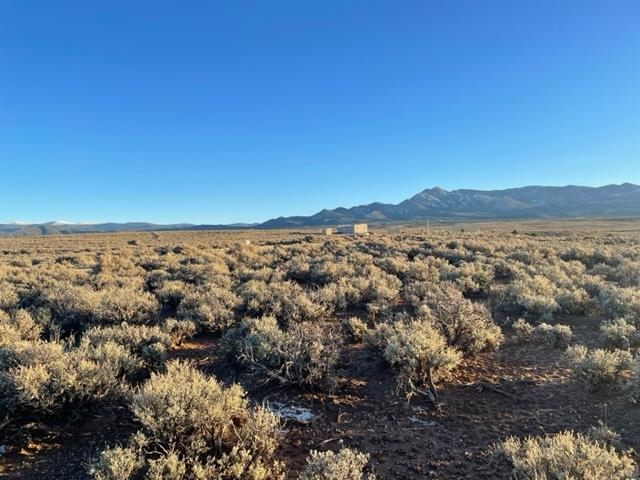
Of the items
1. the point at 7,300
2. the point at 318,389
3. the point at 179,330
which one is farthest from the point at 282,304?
the point at 7,300

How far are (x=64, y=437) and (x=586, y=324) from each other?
949cm

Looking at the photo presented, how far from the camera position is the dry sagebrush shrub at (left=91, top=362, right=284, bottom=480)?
365cm

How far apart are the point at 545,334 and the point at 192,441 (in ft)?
21.8

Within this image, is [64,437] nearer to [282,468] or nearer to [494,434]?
[282,468]

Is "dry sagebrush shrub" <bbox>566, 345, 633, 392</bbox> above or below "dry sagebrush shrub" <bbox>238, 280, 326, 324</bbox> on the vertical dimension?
below

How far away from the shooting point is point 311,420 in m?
5.26

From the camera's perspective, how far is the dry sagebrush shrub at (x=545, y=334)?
25.3ft

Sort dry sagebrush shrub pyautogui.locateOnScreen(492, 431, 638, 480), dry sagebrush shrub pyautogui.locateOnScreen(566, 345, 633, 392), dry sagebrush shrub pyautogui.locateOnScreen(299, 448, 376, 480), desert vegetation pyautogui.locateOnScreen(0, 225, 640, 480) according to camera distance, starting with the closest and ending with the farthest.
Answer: dry sagebrush shrub pyautogui.locateOnScreen(492, 431, 638, 480) < dry sagebrush shrub pyautogui.locateOnScreen(299, 448, 376, 480) < desert vegetation pyautogui.locateOnScreen(0, 225, 640, 480) < dry sagebrush shrub pyautogui.locateOnScreen(566, 345, 633, 392)

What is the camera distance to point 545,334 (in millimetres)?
7922

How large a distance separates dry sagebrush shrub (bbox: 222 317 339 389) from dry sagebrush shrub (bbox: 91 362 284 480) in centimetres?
152

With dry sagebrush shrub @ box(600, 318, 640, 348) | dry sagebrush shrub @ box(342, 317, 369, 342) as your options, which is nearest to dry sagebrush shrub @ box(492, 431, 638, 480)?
dry sagebrush shrub @ box(600, 318, 640, 348)

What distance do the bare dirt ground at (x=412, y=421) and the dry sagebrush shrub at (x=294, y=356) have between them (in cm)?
21

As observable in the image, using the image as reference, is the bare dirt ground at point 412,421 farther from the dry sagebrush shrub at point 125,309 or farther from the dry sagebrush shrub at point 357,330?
the dry sagebrush shrub at point 125,309

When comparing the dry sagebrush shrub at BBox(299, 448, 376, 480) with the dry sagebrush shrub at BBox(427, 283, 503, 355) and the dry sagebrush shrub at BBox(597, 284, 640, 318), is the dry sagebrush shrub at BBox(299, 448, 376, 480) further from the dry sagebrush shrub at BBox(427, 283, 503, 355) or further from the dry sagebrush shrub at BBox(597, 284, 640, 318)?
Answer: the dry sagebrush shrub at BBox(597, 284, 640, 318)
